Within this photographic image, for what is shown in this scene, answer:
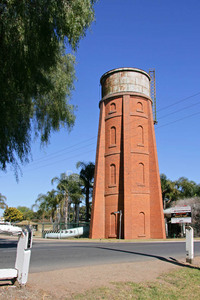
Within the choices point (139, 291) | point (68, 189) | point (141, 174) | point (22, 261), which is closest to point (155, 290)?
point (139, 291)

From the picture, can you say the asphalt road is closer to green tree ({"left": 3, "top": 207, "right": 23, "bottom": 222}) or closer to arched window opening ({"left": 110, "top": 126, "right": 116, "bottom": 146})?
arched window opening ({"left": 110, "top": 126, "right": 116, "bottom": 146})

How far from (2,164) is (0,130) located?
1.68 meters

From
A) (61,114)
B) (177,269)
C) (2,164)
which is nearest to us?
(177,269)

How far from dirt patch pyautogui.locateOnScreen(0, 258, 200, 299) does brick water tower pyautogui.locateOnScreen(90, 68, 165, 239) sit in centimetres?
2172

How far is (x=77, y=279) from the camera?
19.0ft

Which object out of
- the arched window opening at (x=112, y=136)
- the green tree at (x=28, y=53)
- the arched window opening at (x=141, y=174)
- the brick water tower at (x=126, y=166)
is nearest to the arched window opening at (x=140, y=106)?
the brick water tower at (x=126, y=166)

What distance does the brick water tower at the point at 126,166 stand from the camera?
99.6 feet

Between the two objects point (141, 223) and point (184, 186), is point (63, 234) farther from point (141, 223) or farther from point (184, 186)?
point (184, 186)

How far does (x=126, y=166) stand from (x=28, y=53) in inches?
963

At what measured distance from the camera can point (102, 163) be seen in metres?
33.1

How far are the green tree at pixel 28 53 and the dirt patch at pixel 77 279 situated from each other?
14.5ft

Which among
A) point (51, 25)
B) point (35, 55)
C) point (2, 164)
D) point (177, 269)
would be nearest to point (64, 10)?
point (51, 25)

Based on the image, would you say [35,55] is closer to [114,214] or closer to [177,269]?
[177,269]

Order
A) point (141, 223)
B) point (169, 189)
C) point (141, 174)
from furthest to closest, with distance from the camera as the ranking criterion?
point (169, 189)
point (141, 174)
point (141, 223)
